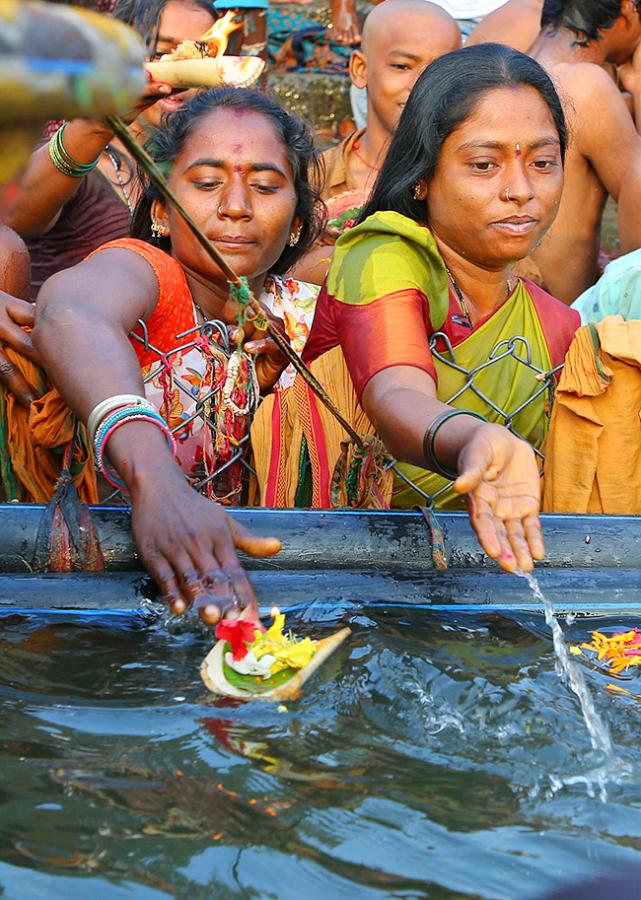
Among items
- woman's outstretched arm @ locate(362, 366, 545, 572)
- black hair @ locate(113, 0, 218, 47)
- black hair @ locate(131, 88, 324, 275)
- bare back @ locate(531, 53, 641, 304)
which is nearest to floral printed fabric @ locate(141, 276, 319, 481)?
black hair @ locate(131, 88, 324, 275)

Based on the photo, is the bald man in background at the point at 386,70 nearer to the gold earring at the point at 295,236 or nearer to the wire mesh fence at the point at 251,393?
the gold earring at the point at 295,236

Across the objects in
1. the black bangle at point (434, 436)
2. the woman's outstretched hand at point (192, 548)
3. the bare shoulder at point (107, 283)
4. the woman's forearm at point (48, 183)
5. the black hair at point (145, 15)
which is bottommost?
the woman's outstretched hand at point (192, 548)

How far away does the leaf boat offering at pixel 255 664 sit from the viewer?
211 centimetres

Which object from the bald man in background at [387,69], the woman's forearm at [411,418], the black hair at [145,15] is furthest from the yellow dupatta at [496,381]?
the bald man in background at [387,69]

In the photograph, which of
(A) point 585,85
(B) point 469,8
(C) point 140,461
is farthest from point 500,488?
(B) point 469,8

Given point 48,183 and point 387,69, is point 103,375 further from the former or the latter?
point 387,69

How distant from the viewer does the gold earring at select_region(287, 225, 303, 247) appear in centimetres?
355

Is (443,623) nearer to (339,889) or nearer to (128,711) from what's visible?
(128,711)

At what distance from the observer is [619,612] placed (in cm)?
258

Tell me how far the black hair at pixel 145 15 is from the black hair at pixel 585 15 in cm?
149

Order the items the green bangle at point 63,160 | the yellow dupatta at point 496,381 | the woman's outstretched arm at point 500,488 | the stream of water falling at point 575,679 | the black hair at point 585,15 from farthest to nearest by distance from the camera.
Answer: the black hair at point 585,15, the green bangle at point 63,160, the yellow dupatta at point 496,381, the woman's outstretched arm at point 500,488, the stream of water falling at point 575,679

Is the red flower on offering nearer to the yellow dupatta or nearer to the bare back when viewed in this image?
the yellow dupatta

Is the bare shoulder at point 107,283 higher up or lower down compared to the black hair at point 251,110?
lower down

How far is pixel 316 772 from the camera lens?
6.23ft
